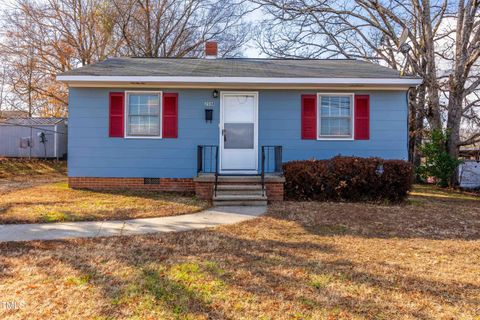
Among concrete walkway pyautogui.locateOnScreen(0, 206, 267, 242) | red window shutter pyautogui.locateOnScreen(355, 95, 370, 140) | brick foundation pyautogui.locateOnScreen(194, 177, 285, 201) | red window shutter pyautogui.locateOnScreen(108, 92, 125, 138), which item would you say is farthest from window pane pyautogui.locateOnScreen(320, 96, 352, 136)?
red window shutter pyautogui.locateOnScreen(108, 92, 125, 138)

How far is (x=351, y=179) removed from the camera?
24.7ft

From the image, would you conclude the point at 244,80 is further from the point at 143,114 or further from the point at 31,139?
the point at 31,139

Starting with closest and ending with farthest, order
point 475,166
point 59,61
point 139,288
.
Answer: point 139,288, point 475,166, point 59,61

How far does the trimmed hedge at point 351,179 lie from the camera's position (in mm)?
7496

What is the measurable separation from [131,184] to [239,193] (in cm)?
306

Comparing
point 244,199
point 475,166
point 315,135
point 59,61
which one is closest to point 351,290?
point 244,199

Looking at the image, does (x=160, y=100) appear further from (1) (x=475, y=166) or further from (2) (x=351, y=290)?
(1) (x=475, y=166)

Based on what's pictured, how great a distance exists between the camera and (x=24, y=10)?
17203 mm

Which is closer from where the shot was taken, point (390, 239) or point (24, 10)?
point (390, 239)

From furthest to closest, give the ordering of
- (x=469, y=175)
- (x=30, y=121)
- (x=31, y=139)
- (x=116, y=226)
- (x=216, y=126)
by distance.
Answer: (x=30, y=121), (x=31, y=139), (x=469, y=175), (x=216, y=126), (x=116, y=226)

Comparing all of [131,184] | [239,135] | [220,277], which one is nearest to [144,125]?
[131,184]

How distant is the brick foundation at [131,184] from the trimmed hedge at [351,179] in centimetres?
269

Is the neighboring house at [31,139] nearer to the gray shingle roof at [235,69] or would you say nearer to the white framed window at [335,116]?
the gray shingle roof at [235,69]

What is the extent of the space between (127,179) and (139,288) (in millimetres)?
6021
